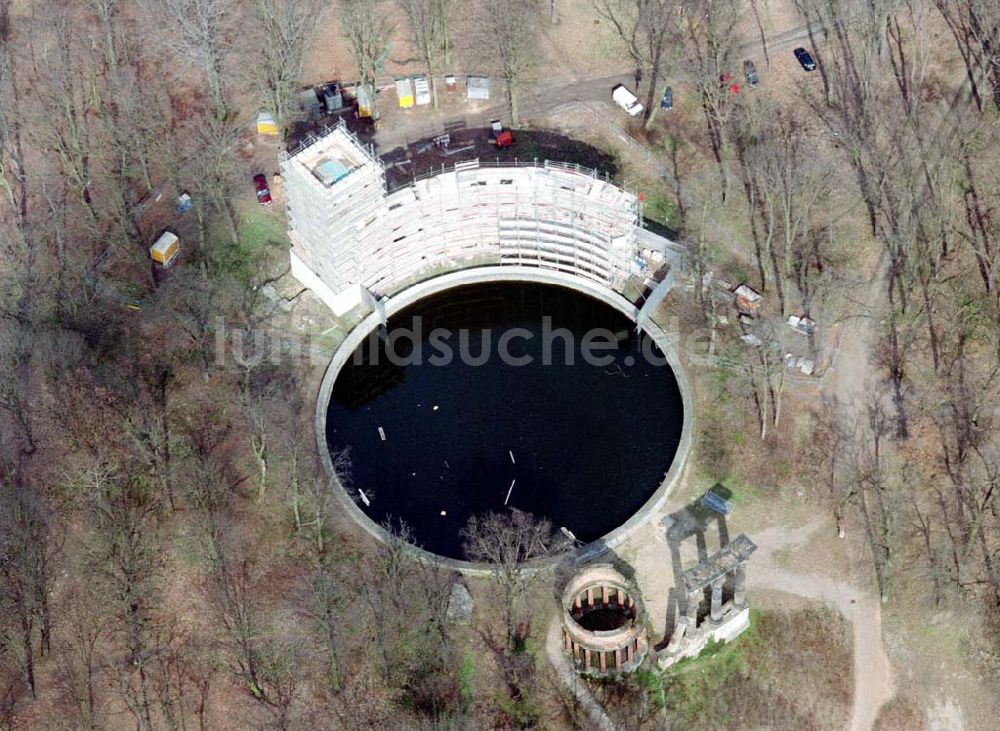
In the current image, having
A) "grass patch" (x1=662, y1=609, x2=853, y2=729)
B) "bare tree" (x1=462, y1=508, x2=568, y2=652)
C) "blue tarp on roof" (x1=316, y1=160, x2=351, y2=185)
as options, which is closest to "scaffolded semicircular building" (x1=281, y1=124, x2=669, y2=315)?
"blue tarp on roof" (x1=316, y1=160, x2=351, y2=185)

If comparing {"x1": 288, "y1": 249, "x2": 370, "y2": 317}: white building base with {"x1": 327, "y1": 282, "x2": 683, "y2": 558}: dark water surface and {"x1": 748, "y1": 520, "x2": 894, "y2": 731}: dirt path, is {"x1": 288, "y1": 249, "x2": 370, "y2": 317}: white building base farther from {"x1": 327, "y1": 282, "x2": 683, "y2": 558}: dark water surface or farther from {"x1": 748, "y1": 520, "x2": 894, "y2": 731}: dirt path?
{"x1": 748, "y1": 520, "x2": 894, "y2": 731}: dirt path

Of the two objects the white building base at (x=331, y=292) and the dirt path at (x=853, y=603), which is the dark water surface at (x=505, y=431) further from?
the dirt path at (x=853, y=603)

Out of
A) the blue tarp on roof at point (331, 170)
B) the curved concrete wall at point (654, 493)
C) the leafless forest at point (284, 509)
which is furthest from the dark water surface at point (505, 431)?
the blue tarp on roof at point (331, 170)

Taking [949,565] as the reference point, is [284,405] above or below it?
above

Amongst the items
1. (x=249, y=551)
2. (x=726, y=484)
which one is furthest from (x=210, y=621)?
(x=726, y=484)

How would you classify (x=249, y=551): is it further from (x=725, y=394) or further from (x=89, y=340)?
(x=725, y=394)
